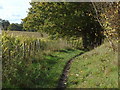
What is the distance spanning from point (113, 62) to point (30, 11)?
21.3 m

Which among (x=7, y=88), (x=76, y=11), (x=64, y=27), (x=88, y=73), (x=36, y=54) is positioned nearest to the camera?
(x=7, y=88)

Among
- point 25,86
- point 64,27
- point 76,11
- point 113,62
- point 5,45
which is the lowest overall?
point 25,86

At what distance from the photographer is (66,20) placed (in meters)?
24.8

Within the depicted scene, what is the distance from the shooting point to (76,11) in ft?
80.6

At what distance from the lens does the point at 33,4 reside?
27188 mm

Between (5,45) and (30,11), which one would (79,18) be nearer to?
(30,11)

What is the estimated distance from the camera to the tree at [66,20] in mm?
24578

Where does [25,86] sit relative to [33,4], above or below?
below

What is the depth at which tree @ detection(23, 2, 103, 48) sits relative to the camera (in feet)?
80.6

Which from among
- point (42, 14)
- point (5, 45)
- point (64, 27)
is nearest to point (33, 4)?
point (42, 14)

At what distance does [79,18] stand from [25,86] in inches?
713

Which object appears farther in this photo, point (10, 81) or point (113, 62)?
point (113, 62)

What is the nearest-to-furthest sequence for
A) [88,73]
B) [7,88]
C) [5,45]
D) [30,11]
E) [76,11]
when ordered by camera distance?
[7,88]
[5,45]
[88,73]
[76,11]
[30,11]

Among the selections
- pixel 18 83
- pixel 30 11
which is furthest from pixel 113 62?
pixel 30 11
